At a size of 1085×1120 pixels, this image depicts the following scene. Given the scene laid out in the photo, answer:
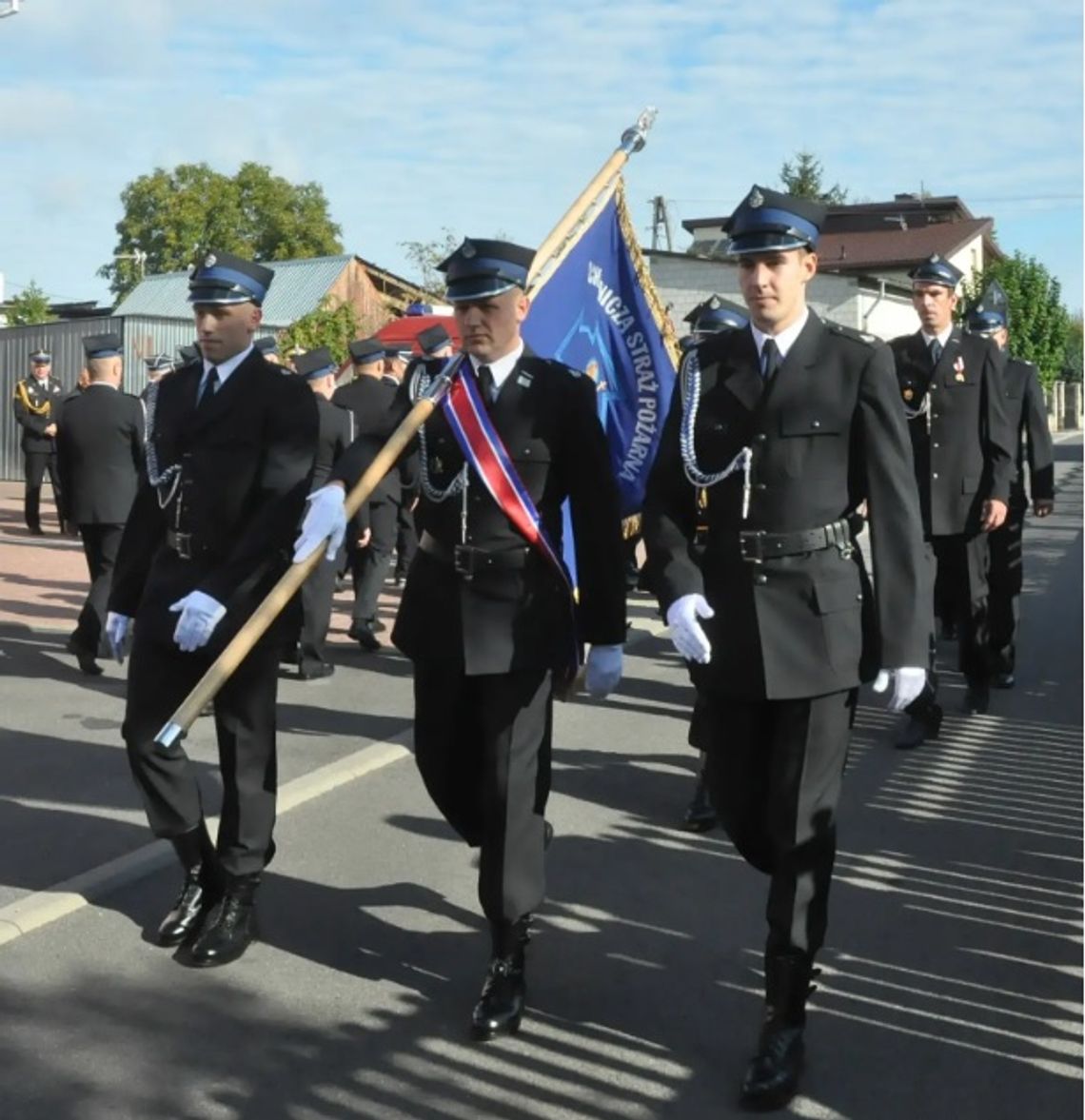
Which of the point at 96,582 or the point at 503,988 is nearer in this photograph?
the point at 503,988

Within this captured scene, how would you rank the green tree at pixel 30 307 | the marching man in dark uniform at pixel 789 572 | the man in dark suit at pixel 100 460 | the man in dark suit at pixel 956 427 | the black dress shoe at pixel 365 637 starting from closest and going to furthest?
the marching man in dark uniform at pixel 789 572
the man in dark suit at pixel 956 427
the man in dark suit at pixel 100 460
the black dress shoe at pixel 365 637
the green tree at pixel 30 307

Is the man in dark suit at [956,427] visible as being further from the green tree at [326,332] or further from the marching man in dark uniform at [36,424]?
the green tree at [326,332]

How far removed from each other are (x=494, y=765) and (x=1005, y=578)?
547 cm

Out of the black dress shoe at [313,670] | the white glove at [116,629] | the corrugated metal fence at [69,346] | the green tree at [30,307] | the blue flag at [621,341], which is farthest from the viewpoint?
the green tree at [30,307]

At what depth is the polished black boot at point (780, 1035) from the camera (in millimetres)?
3934

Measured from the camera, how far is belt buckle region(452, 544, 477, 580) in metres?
4.58

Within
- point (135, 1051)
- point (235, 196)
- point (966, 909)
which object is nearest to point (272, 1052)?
point (135, 1051)

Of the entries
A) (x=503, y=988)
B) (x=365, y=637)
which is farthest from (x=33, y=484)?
(x=503, y=988)

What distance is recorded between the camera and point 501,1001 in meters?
4.38

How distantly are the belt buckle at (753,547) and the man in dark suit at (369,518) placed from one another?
5.86 meters

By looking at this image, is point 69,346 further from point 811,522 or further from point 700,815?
point 811,522

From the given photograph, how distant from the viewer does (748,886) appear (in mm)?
5637

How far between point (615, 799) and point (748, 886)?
131 cm

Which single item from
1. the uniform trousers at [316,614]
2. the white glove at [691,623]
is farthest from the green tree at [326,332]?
the white glove at [691,623]
